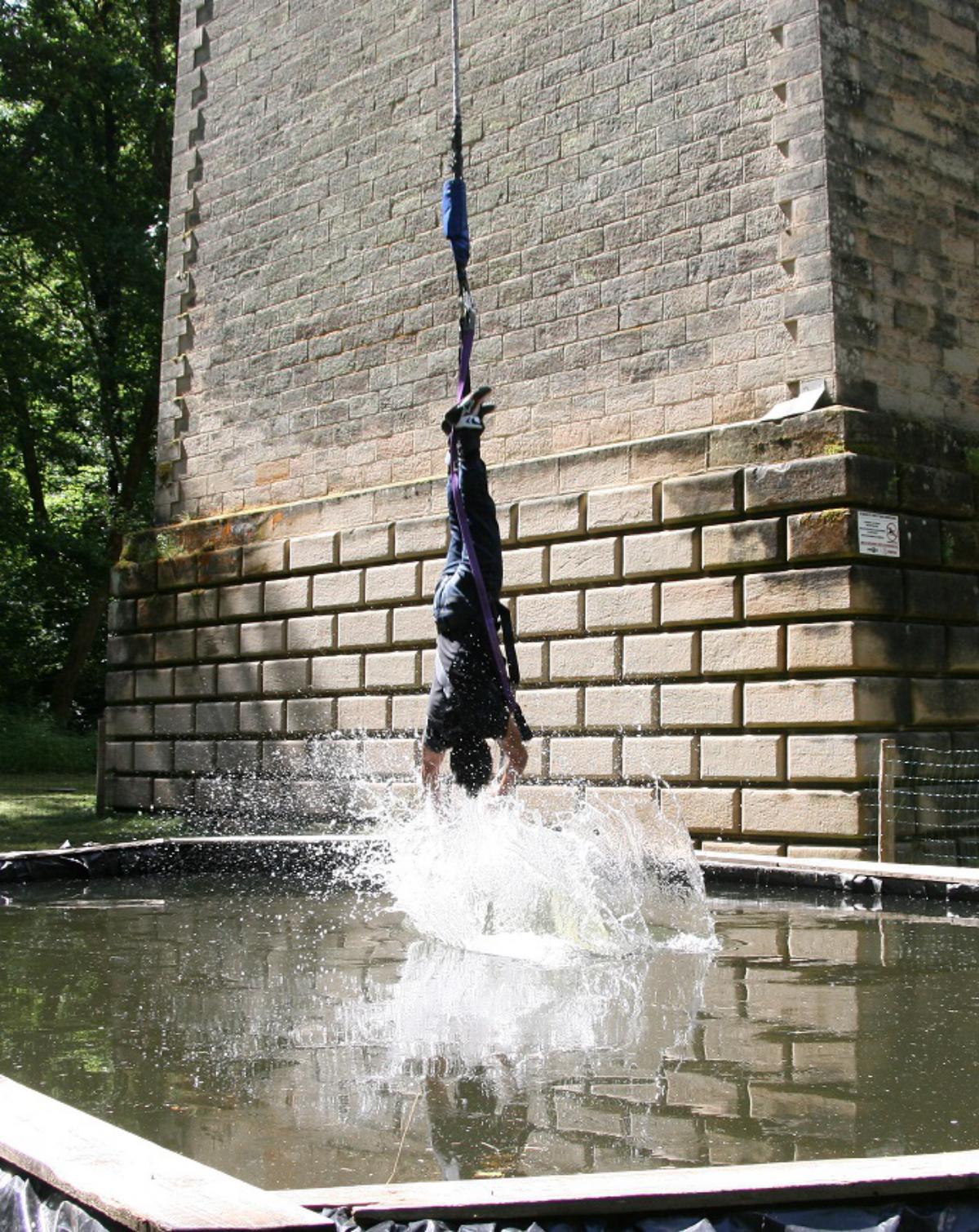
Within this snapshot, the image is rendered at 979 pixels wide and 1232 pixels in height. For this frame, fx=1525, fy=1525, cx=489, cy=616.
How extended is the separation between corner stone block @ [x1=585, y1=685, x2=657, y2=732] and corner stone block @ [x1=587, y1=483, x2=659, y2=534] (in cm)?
112

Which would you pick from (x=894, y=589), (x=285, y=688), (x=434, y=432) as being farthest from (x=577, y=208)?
(x=285, y=688)

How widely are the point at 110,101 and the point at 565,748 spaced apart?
800 inches

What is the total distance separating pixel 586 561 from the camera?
428 inches

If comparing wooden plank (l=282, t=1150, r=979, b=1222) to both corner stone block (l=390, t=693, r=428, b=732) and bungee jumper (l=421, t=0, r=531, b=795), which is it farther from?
corner stone block (l=390, t=693, r=428, b=732)

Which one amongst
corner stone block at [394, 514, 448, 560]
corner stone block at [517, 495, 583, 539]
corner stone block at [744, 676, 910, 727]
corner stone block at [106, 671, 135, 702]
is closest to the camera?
corner stone block at [744, 676, 910, 727]

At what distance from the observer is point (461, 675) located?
712 cm

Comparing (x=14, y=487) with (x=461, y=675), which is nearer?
(x=461, y=675)

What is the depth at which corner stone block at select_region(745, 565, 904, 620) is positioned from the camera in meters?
9.22

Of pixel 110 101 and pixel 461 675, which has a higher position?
pixel 110 101

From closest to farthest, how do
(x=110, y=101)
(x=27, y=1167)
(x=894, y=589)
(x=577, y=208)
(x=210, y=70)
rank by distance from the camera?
(x=27, y=1167), (x=894, y=589), (x=577, y=208), (x=210, y=70), (x=110, y=101)

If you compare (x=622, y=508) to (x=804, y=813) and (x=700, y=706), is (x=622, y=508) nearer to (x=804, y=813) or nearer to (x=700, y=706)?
(x=700, y=706)

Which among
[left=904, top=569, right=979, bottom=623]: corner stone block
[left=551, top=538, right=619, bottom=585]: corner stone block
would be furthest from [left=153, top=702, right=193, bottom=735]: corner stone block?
[left=904, top=569, right=979, bottom=623]: corner stone block

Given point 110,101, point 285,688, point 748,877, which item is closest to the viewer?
point 748,877

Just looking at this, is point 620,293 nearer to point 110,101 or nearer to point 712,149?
point 712,149
